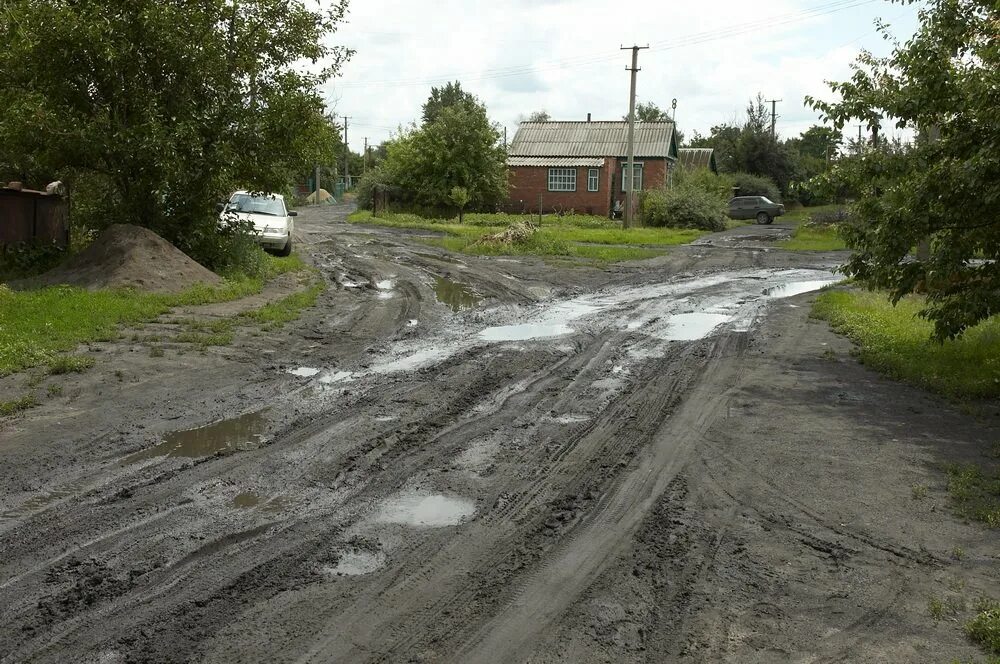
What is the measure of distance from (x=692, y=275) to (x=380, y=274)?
8325 mm

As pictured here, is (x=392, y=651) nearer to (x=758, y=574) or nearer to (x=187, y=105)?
(x=758, y=574)

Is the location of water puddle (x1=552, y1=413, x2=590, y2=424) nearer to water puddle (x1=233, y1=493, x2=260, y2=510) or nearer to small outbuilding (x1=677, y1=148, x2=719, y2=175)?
water puddle (x1=233, y1=493, x2=260, y2=510)

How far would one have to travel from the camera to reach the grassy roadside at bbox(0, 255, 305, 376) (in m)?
9.56

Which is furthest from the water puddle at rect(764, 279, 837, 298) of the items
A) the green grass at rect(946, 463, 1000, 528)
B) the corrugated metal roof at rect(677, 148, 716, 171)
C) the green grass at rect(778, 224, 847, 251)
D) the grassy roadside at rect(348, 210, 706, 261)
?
the corrugated metal roof at rect(677, 148, 716, 171)

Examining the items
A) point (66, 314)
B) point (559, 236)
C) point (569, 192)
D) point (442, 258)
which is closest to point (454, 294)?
point (442, 258)

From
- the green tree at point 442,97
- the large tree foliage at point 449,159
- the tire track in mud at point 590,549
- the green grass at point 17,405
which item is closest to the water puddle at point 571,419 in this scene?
the tire track in mud at point 590,549

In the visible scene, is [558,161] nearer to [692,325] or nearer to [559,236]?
[559,236]

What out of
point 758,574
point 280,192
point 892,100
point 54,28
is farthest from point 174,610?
point 280,192

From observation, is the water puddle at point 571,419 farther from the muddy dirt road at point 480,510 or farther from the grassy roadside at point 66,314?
the grassy roadside at point 66,314

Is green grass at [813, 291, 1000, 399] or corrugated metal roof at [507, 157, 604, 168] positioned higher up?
corrugated metal roof at [507, 157, 604, 168]

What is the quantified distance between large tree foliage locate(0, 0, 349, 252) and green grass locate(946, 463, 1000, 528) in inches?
536

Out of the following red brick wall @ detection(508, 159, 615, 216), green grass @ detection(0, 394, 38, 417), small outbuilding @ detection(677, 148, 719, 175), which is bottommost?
green grass @ detection(0, 394, 38, 417)

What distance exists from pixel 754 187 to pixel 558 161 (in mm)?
17141

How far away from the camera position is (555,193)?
176 feet
